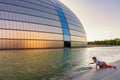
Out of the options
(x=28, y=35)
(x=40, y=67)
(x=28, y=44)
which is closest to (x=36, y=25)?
(x=28, y=35)

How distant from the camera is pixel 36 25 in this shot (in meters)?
53.8

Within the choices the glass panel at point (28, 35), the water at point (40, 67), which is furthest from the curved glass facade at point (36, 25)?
the water at point (40, 67)

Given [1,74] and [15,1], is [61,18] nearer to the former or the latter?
[15,1]

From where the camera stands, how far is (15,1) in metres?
50.1

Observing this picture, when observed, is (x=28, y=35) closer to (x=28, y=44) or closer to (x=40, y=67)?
(x=28, y=44)

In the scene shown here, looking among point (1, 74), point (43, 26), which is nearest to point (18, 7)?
point (43, 26)

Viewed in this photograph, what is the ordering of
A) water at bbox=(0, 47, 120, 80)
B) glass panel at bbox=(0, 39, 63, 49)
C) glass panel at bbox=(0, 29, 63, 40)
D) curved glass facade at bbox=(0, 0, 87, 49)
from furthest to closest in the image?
1. curved glass facade at bbox=(0, 0, 87, 49)
2. glass panel at bbox=(0, 29, 63, 40)
3. glass panel at bbox=(0, 39, 63, 49)
4. water at bbox=(0, 47, 120, 80)

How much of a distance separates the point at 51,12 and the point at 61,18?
3993mm

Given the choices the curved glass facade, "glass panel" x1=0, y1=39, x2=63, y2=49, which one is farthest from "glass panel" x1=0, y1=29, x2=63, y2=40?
"glass panel" x1=0, y1=39, x2=63, y2=49

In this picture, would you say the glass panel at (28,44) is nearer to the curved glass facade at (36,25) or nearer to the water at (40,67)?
the curved glass facade at (36,25)

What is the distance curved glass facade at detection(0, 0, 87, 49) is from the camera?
46.8 metres

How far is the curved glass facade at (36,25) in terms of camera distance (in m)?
46.8

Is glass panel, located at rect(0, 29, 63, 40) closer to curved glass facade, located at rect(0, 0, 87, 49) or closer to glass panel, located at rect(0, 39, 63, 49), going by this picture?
curved glass facade, located at rect(0, 0, 87, 49)

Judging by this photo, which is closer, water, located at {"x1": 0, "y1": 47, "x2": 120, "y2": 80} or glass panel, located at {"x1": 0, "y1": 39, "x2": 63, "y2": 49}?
water, located at {"x1": 0, "y1": 47, "x2": 120, "y2": 80}
